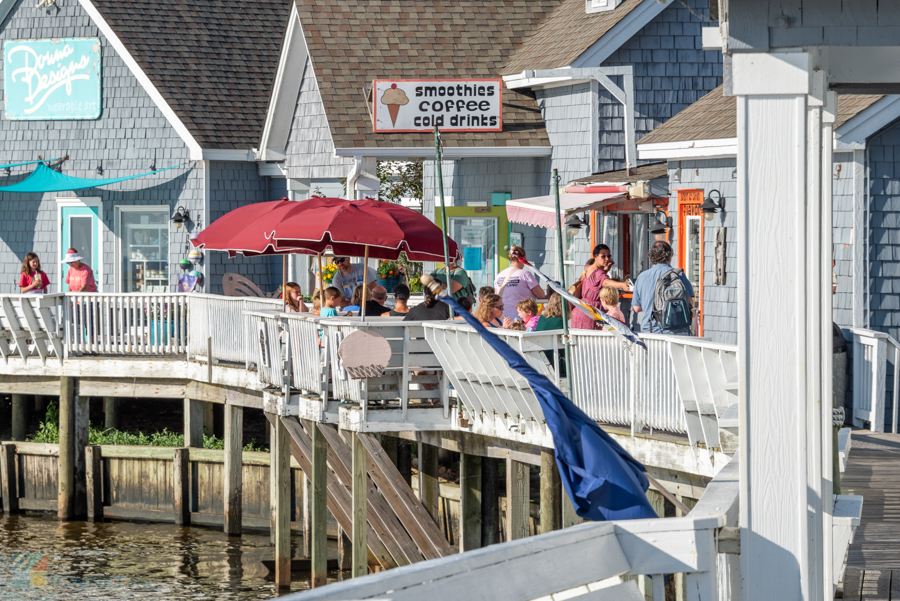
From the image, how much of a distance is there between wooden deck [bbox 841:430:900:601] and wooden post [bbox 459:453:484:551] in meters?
4.05

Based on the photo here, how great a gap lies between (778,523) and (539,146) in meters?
14.1

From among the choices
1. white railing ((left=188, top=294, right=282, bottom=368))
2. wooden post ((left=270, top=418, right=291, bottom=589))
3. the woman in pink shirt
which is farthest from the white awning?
the woman in pink shirt

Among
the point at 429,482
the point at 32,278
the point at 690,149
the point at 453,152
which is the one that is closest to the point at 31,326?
the point at 32,278

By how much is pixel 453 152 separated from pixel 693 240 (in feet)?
13.4

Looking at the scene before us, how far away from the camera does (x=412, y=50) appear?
19781mm

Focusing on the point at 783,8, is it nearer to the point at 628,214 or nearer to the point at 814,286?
the point at 814,286

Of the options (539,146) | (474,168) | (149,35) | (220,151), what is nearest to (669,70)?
(539,146)

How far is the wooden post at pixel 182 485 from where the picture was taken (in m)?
18.7

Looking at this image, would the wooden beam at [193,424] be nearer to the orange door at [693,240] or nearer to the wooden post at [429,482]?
the wooden post at [429,482]

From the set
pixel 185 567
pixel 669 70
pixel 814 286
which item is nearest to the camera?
pixel 814 286

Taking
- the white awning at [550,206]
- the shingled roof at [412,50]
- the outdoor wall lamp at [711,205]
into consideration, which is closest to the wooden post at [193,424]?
the shingled roof at [412,50]

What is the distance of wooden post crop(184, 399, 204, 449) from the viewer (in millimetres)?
18938

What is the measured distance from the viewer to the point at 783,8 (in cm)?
470

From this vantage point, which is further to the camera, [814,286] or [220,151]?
[220,151]
